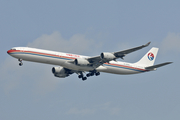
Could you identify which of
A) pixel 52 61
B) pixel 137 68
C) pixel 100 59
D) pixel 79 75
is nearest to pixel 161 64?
pixel 137 68

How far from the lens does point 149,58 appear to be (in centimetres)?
7212

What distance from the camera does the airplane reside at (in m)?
56.9

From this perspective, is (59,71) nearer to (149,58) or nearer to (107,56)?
(107,56)

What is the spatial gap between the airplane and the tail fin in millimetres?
1042

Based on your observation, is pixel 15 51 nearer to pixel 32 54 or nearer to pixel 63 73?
pixel 32 54

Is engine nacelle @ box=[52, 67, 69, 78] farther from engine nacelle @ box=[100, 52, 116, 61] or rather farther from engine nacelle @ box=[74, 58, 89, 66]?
engine nacelle @ box=[100, 52, 116, 61]

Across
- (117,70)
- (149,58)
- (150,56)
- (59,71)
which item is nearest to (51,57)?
(59,71)

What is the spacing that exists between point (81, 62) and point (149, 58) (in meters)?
20.0

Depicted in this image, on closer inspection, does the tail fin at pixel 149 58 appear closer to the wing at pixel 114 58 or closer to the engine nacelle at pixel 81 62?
the wing at pixel 114 58

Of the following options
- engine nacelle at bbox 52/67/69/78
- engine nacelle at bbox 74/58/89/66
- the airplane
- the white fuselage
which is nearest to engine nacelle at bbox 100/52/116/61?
the airplane

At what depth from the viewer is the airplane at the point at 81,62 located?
56.9 meters

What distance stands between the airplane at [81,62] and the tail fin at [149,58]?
104 centimetres

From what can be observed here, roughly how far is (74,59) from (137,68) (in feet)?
50.4

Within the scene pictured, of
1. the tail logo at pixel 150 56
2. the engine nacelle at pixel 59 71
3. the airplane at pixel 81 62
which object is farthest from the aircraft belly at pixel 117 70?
the engine nacelle at pixel 59 71
